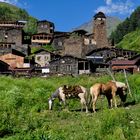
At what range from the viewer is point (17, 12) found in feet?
634

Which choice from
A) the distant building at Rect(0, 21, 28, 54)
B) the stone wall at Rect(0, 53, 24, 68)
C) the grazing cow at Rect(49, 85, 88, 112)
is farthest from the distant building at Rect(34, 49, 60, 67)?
the grazing cow at Rect(49, 85, 88, 112)

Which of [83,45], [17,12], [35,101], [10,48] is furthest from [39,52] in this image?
[17,12]

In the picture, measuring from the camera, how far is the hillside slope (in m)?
120

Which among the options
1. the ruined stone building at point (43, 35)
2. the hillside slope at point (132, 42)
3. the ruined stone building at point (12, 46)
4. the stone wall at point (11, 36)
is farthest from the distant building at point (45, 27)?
the hillside slope at point (132, 42)

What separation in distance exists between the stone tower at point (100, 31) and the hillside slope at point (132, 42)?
19191 millimetres

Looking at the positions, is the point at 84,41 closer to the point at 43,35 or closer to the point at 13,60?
the point at 43,35

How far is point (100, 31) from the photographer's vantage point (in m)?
95.4

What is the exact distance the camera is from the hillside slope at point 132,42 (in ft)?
395

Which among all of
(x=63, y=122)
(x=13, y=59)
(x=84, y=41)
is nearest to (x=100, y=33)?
(x=84, y=41)

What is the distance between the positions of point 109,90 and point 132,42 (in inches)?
4104

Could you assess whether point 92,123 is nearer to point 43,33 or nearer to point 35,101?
point 35,101

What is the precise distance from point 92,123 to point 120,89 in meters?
7.15

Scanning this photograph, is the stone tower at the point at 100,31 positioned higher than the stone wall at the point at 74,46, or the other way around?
the stone tower at the point at 100,31

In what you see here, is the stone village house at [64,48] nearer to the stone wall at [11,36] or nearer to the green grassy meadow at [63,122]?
the stone wall at [11,36]
